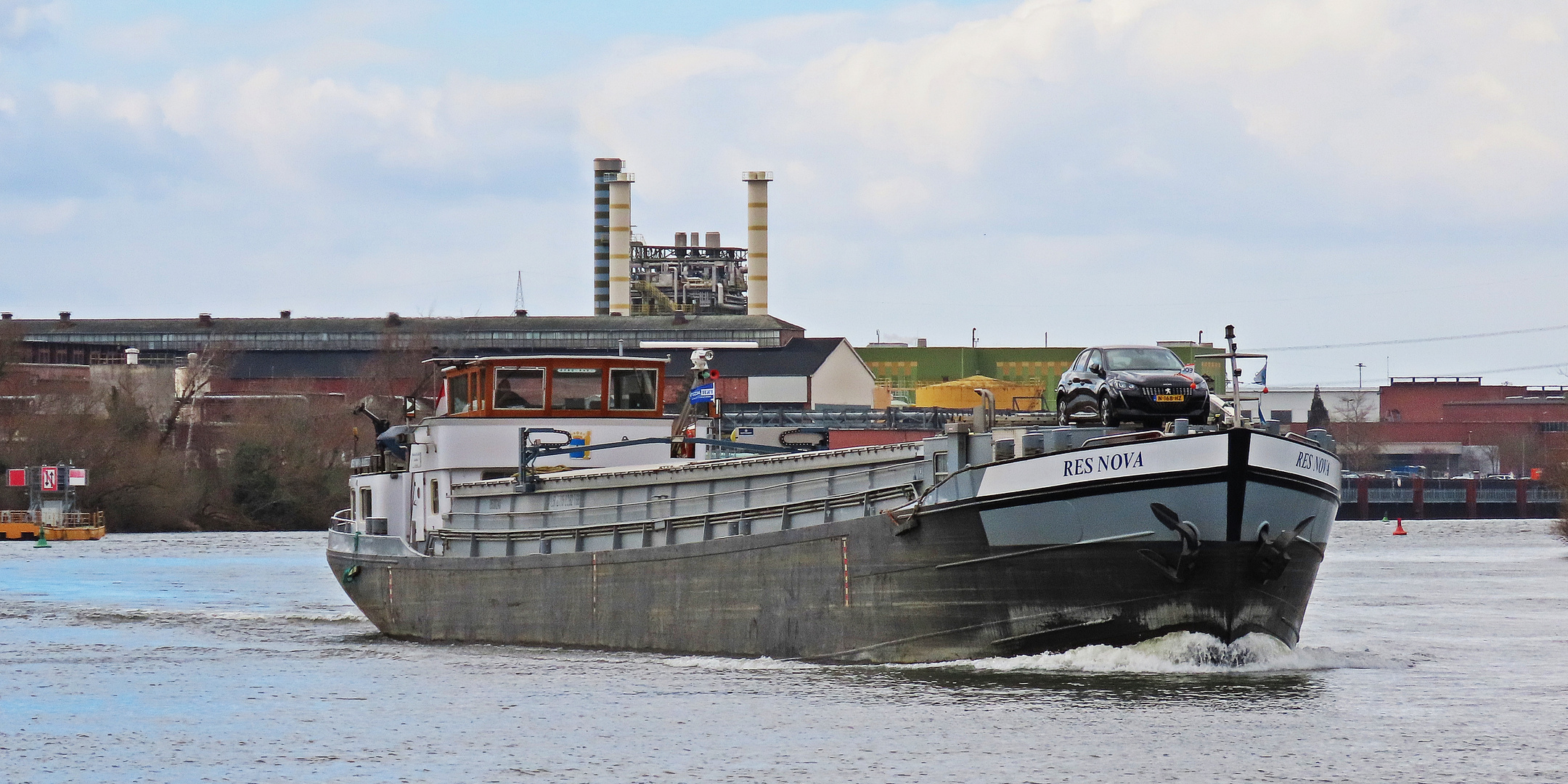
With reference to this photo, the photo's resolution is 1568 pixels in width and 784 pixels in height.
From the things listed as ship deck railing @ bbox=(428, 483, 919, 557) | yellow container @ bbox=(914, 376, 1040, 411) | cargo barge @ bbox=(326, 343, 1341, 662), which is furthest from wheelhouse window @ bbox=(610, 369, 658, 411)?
yellow container @ bbox=(914, 376, 1040, 411)

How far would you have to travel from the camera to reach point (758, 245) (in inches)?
5182

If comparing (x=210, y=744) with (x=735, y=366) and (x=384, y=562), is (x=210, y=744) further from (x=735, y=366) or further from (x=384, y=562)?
(x=735, y=366)

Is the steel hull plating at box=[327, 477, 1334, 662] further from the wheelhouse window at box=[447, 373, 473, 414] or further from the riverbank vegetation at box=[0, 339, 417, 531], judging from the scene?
the riverbank vegetation at box=[0, 339, 417, 531]

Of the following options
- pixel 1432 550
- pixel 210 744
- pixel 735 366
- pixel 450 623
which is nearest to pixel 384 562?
pixel 450 623

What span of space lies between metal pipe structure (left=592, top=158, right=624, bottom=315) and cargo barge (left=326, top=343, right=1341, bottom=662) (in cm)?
10081

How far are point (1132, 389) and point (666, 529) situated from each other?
8.58m

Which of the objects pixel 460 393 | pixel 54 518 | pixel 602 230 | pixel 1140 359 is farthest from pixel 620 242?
pixel 1140 359

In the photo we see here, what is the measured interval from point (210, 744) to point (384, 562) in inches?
544

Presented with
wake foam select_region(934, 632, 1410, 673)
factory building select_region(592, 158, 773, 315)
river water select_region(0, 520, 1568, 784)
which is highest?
factory building select_region(592, 158, 773, 315)

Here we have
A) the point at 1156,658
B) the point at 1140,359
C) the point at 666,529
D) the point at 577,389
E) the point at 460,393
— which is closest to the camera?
the point at 1156,658

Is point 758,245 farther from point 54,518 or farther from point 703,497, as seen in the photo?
point 703,497

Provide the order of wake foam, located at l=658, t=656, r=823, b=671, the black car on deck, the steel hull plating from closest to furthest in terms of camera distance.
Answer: the steel hull plating < the black car on deck < wake foam, located at l=658, t=656, r=823, b=671

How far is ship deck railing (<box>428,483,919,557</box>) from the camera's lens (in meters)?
27.4

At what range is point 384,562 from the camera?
37.5 m
